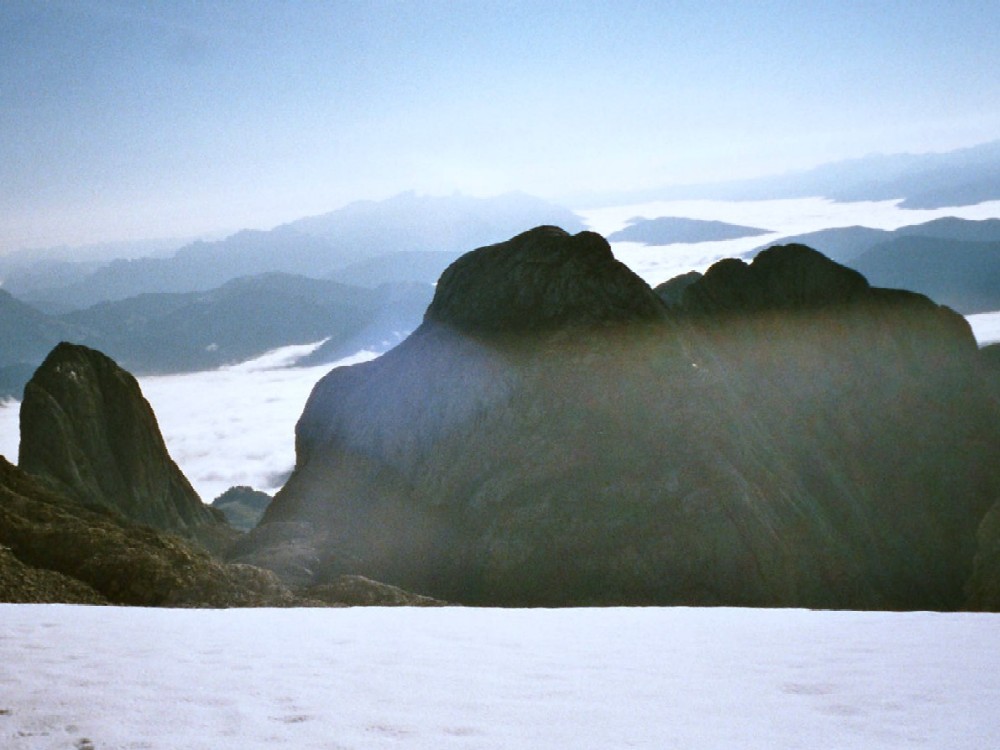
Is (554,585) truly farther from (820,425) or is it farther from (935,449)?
(935,449)

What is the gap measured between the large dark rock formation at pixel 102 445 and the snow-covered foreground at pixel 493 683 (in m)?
49.6

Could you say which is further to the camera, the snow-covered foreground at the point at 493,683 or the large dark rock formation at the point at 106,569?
the large dark rock formation at the point at 106,569

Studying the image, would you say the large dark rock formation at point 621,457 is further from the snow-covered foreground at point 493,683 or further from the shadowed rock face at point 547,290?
the snow-covered foreground at point 493,683

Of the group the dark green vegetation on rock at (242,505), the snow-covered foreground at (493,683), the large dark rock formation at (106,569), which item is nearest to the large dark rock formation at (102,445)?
the dark green vegetation on rock at (242,505)

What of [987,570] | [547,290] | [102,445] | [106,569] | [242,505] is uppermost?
[547,290]

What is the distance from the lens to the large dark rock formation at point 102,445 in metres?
53.0

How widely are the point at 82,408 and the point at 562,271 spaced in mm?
44596

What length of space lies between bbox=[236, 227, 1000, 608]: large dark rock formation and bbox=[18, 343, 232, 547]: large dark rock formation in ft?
54.1

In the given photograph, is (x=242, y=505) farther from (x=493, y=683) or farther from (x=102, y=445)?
(x=493, y=683)

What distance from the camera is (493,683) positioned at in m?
6.55

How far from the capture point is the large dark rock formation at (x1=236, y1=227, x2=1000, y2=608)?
110 feet

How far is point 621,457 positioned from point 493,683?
30072mm

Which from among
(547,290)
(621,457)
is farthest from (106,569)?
(547,290)

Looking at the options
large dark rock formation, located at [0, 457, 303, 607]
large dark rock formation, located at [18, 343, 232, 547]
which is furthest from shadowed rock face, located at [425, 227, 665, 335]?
large dark rock formation, located at [18, 343, 232, 547]
